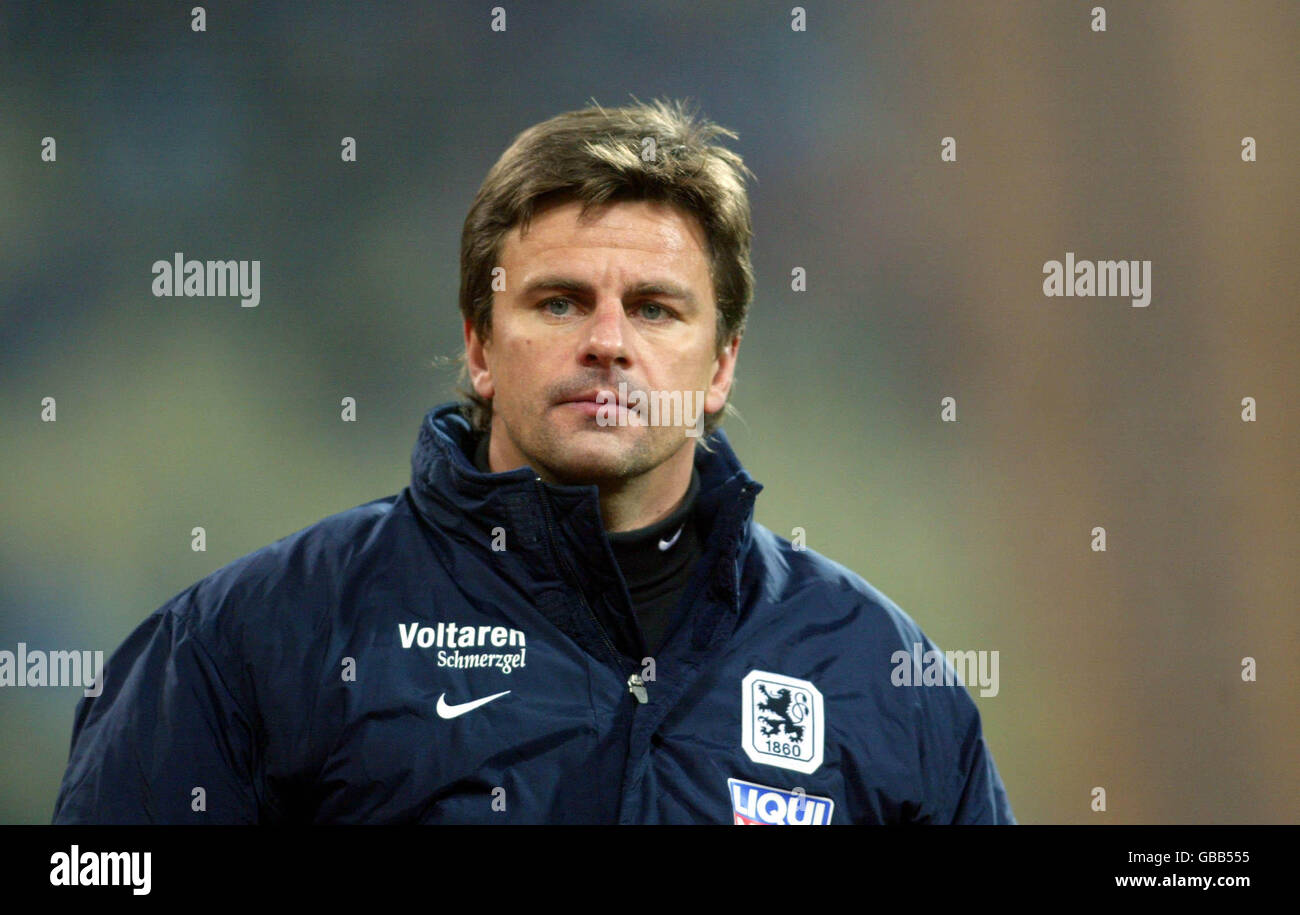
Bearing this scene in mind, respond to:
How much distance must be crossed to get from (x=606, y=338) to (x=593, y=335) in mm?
28

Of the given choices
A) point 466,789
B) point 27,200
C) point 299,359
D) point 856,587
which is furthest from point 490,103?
point 466,789

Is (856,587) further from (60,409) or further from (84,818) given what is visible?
(60,409)

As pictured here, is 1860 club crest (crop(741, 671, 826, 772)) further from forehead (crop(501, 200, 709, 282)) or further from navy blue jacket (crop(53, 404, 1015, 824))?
forehead (crop(501, 200, 709, 282))

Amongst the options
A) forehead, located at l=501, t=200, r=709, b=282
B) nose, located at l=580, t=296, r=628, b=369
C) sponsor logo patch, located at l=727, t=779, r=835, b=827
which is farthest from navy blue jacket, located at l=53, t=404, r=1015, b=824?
forehead, located at l=501, t=200, r=709, b=282

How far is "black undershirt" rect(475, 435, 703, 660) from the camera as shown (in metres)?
2.41

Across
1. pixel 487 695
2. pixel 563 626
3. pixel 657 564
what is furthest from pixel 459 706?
pixel 657 564

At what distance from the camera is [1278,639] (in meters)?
3.07

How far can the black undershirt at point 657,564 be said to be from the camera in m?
2.41

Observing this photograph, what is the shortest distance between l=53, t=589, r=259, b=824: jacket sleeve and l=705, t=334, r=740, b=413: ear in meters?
1.08

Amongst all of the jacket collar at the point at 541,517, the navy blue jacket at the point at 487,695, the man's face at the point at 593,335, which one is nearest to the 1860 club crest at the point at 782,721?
the navy blue jacket at the point at 487,695

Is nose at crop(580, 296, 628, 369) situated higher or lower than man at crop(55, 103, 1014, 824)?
higher

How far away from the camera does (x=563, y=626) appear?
2316 mm

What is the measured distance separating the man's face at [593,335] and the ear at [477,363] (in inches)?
1.6

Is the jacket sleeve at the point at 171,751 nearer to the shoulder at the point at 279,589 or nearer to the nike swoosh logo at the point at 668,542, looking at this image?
the shoulder at the point at 279,589
